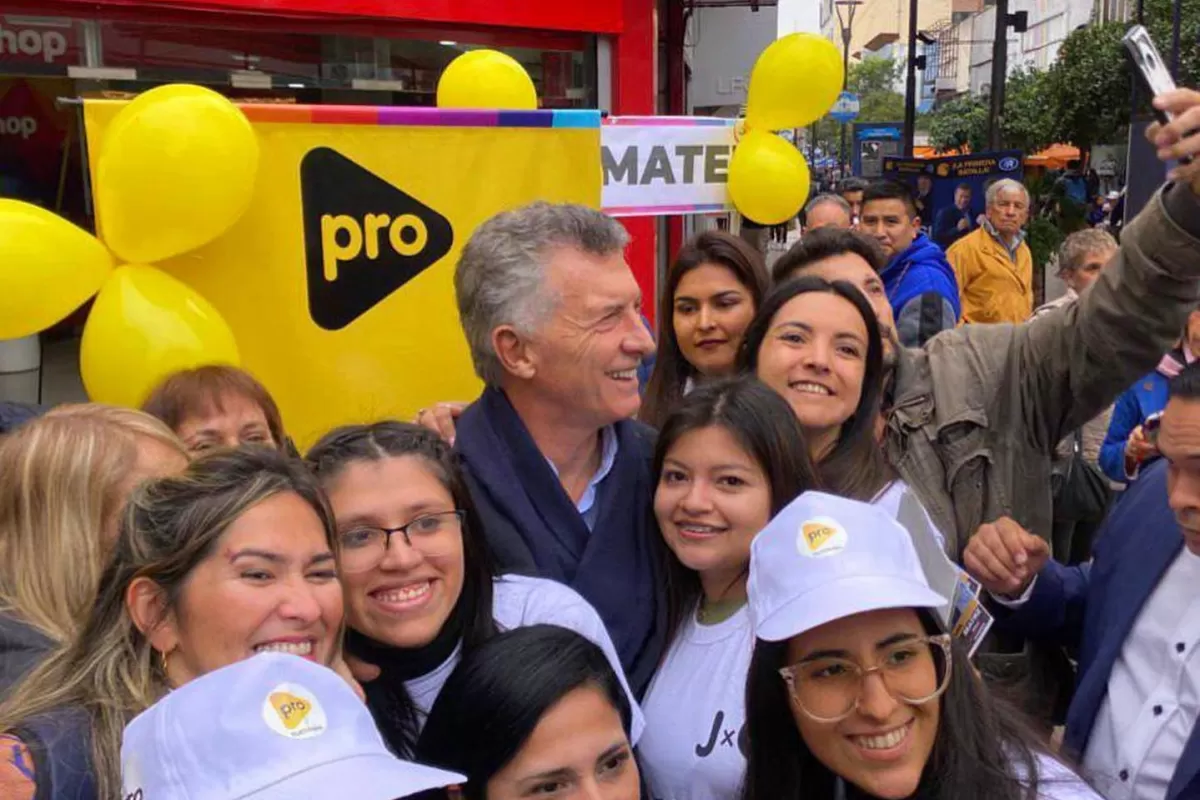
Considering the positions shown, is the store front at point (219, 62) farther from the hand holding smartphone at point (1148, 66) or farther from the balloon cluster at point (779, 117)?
the hand holding smartphone at point (1148, 66)

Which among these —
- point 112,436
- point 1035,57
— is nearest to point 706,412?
point 112,436

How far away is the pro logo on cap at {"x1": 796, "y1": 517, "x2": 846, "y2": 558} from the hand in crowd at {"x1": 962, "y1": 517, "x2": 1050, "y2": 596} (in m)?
0.81

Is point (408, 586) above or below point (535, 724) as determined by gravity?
above

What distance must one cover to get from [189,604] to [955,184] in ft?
→ 35.1

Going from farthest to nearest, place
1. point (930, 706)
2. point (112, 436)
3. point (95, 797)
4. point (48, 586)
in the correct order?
point (112, 436)
point (48, 586)
point (930, 706)
point (95, 797)

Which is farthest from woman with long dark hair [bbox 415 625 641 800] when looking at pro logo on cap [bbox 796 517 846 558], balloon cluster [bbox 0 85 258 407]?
balloon cluster [bbox 0 85 258 407]

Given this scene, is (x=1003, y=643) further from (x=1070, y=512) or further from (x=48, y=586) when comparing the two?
(x=48, y=586)

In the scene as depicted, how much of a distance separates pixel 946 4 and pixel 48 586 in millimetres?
92623

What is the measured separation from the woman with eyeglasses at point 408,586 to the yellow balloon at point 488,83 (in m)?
3.10

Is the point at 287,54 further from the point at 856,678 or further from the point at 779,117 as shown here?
the point at 856,678

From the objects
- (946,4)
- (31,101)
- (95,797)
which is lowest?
(95,797)

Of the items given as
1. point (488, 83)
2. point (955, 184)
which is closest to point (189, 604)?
point (488, 83)

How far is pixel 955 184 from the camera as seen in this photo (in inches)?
441

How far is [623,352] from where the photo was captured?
8.21 ft
